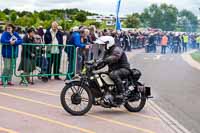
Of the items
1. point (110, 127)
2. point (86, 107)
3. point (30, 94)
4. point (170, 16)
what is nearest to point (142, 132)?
point (110, 127)

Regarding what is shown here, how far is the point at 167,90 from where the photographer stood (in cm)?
1405

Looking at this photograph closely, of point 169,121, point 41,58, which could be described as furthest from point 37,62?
point 169,121

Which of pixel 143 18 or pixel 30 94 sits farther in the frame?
pixel 143 18

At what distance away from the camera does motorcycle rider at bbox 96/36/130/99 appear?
32.2 ft

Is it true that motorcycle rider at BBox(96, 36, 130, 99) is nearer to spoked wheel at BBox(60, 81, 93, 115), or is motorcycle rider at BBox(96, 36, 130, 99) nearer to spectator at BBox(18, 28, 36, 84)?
spoked wheel at BBox(60, 81, 93, 115)

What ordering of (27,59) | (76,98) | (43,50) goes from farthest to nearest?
(43,50) → (27,59) → (76,98)

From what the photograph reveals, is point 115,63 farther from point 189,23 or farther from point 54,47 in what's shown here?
point 189,23

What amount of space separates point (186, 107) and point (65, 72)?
17.3 ft

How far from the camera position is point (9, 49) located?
13172 mm

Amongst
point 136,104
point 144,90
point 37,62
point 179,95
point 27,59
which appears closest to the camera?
point 144,90

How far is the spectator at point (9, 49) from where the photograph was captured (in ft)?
42.8

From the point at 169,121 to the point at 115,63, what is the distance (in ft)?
5.43

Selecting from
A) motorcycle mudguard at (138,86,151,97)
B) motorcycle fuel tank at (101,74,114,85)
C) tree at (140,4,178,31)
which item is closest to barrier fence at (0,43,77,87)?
motorcycle fuel tank at (101,74,114,85)

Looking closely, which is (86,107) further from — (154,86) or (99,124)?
(154,86)
